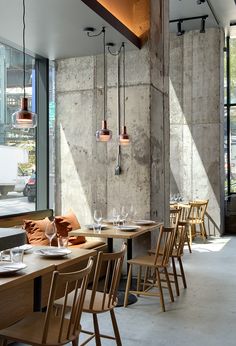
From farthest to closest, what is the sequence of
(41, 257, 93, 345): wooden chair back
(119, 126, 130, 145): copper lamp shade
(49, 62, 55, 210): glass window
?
(49, 62, 55, 210): glass window
(119, 126, 130, 145): copper lamp shade
(41, 257, 93, 345): wooden chair back

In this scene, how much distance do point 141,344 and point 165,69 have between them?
4.40 m

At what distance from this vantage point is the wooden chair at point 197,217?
8.73 m

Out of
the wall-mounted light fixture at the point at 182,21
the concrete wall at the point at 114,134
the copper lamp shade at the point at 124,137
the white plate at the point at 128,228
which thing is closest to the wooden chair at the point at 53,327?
the white plate at the point at 128,228

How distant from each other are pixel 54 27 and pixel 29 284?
2906 millimetres

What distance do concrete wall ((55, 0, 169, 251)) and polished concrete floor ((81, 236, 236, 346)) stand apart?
4.21ft

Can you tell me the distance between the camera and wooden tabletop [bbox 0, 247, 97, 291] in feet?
8.32

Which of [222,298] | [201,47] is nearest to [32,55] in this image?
[222,298]

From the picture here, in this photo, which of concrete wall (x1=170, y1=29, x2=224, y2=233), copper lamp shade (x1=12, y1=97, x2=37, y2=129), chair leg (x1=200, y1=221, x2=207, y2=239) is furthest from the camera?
concrete wall (x1=170, y1=29, x2=224, y2=233)

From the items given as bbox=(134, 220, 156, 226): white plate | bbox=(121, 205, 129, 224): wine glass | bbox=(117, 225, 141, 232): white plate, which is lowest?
bbox=(117, 225, 141, 232): white plate

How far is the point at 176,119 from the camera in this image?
9969 millimetres

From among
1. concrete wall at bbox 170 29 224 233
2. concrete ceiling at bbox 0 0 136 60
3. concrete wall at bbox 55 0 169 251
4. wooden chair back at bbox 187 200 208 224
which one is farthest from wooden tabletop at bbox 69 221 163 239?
concrete wall at bbox 170 29 224 233

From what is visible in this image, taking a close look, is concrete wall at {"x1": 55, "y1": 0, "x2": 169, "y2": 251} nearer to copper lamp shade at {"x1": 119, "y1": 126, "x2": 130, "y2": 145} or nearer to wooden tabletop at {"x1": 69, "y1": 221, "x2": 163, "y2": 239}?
copper lamp shade at {"x1": 119, "y1": 126, "x2": 130, "y2": 145}

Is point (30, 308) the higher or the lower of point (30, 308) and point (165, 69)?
the lower

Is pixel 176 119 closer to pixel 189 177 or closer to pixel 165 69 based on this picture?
pixel 189 177
